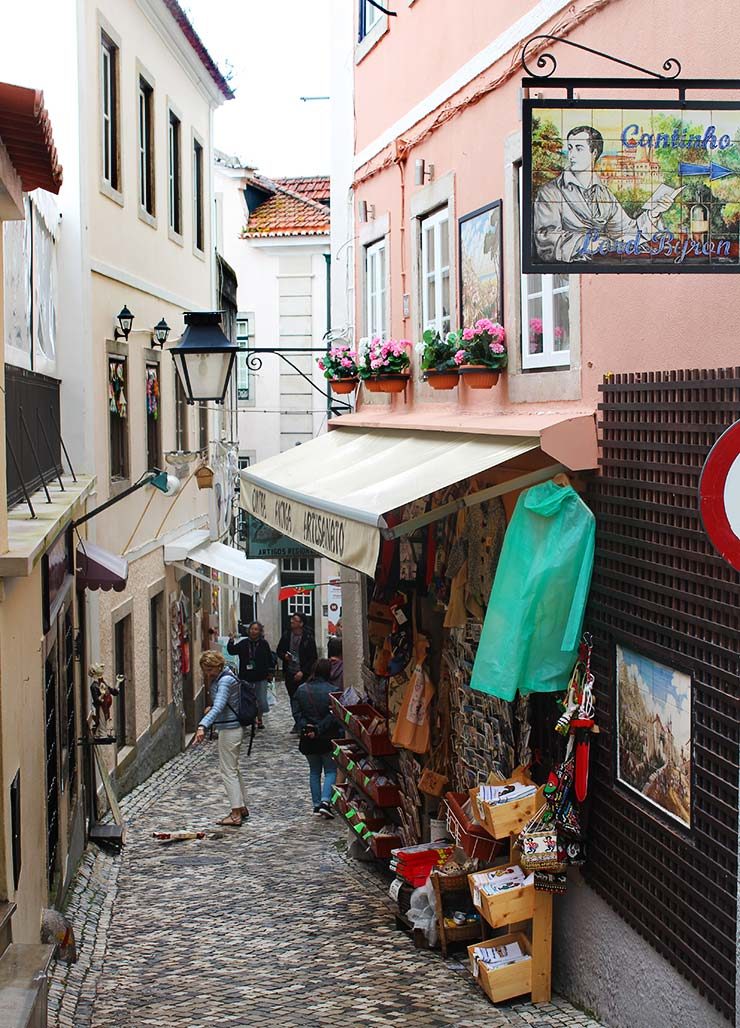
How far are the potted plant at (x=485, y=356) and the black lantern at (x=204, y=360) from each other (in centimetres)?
344

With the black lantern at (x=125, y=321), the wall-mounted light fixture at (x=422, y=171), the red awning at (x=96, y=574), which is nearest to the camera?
the wall-mounted light fixture at (x=422, y=171)

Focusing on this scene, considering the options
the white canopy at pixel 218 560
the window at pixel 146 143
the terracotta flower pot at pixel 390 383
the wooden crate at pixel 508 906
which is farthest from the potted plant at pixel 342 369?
the wooden crate at pixel 508 906

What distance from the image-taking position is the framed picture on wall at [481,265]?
9.91 m

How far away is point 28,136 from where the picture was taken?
6223 mm

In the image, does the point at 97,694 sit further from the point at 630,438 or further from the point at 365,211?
the point at 630,438

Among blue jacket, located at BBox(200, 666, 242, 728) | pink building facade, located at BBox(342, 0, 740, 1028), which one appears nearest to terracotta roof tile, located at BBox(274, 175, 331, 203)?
blue jacket, located at BBox(200, 666, 242, 728)

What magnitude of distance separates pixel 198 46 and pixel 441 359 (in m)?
12.7

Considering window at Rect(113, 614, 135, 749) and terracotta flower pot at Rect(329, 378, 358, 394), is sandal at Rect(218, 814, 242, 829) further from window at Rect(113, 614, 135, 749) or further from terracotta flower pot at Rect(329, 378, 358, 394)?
terracotta flower pot at Rect(329, 378, 358, 394)

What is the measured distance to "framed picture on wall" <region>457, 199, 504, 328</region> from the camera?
9906 millimetres

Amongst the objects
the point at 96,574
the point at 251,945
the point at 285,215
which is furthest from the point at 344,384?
the point at 285,215

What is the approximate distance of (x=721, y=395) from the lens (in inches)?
239

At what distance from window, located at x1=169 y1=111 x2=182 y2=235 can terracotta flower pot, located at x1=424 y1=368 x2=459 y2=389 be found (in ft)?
37.2

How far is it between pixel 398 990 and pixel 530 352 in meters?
4.11

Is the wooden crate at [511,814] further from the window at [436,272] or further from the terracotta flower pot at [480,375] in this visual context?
the window at [436,272]
